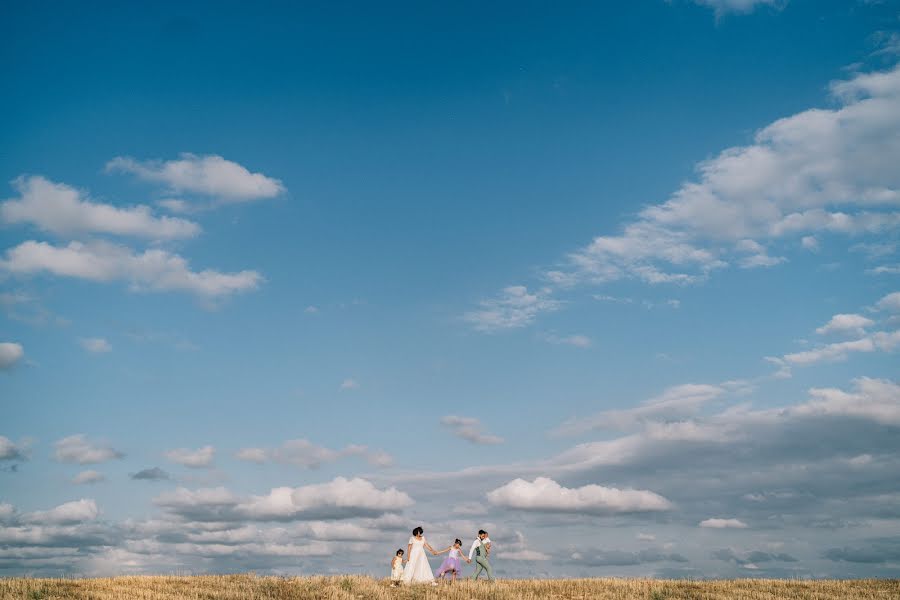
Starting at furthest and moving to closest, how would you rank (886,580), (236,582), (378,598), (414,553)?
(886,580) → (414,553) → (236,582) → (378,598)

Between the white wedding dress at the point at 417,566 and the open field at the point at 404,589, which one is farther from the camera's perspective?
the white wedding dress at the point at 417,566

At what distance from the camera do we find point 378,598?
2938 centimetres

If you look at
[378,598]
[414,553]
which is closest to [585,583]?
[414,553]

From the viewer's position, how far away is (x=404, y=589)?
105 feet

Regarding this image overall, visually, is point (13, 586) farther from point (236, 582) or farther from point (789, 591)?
point (789, 591)

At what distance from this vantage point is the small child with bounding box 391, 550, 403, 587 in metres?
33.1

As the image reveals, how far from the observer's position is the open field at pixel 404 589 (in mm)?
29094

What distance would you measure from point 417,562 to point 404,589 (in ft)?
6.23

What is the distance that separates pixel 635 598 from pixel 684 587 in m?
4.85

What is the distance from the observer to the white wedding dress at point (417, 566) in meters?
33.4

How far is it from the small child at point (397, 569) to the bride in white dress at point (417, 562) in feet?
0.73

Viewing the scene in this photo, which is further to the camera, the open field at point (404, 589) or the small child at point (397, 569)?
the small child at point (397, 569)

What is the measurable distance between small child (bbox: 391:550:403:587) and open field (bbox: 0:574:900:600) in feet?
1.68

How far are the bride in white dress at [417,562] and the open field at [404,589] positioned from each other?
110 cm
